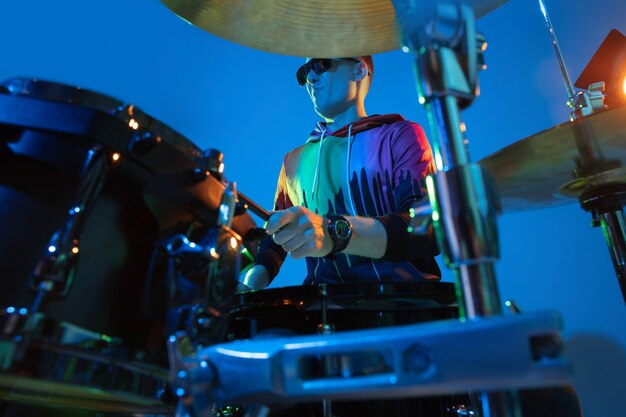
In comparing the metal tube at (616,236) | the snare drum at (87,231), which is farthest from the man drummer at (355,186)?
the metal tube at (616,236)

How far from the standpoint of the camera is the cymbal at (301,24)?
925 millimetres

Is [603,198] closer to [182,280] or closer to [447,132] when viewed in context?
[447,132]

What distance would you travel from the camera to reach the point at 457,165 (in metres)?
0.39

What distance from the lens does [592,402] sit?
1457 millimetres

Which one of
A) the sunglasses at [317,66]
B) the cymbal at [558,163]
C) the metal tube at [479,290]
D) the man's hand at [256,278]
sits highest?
the sunglasses at [317,66]

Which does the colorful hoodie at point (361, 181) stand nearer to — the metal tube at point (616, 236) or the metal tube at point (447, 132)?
the metal tube at point (616, 236)

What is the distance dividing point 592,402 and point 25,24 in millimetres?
2669

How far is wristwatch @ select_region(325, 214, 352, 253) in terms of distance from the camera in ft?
2.47

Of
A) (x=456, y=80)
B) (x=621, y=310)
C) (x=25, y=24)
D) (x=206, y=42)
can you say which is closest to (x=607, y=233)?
(x=621, y=310)

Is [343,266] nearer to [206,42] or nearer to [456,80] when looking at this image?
[456,80]

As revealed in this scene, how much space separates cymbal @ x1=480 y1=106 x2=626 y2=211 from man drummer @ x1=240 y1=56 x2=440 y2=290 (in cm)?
18

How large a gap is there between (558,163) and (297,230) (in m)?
0.64

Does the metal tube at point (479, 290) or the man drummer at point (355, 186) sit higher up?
the man drummer at point (355, 186)

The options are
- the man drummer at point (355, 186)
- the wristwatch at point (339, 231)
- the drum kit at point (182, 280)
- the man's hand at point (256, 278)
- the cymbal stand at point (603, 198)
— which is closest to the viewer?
the drum kit at point (182, 280)
